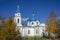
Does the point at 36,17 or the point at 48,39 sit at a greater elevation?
the point at 36,17

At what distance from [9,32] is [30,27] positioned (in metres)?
0.95

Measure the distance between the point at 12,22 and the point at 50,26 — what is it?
1464 mm

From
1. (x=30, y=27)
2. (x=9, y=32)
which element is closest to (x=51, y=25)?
(x=30, y=27)

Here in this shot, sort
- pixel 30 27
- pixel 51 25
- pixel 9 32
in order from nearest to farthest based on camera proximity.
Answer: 1. pixel 9 32
2. pixel 51 25
3. pixel 30 27

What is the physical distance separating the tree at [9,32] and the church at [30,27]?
0.70 ft

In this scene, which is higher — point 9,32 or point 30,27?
point 30,27

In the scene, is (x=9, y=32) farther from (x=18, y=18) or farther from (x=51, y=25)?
(x=51, y=25)

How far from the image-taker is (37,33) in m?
10.6

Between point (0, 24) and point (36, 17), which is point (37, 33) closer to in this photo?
point (36, 17)

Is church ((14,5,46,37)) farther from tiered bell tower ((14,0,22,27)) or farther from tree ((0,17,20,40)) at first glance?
tree ((0,17,20,40))

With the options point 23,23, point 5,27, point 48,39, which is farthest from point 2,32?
point 48,39

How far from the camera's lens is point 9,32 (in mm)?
10383

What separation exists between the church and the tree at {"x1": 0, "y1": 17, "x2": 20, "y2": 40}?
0.70ft

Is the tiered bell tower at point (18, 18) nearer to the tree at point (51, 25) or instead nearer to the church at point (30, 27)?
the church at point (30, 27)
